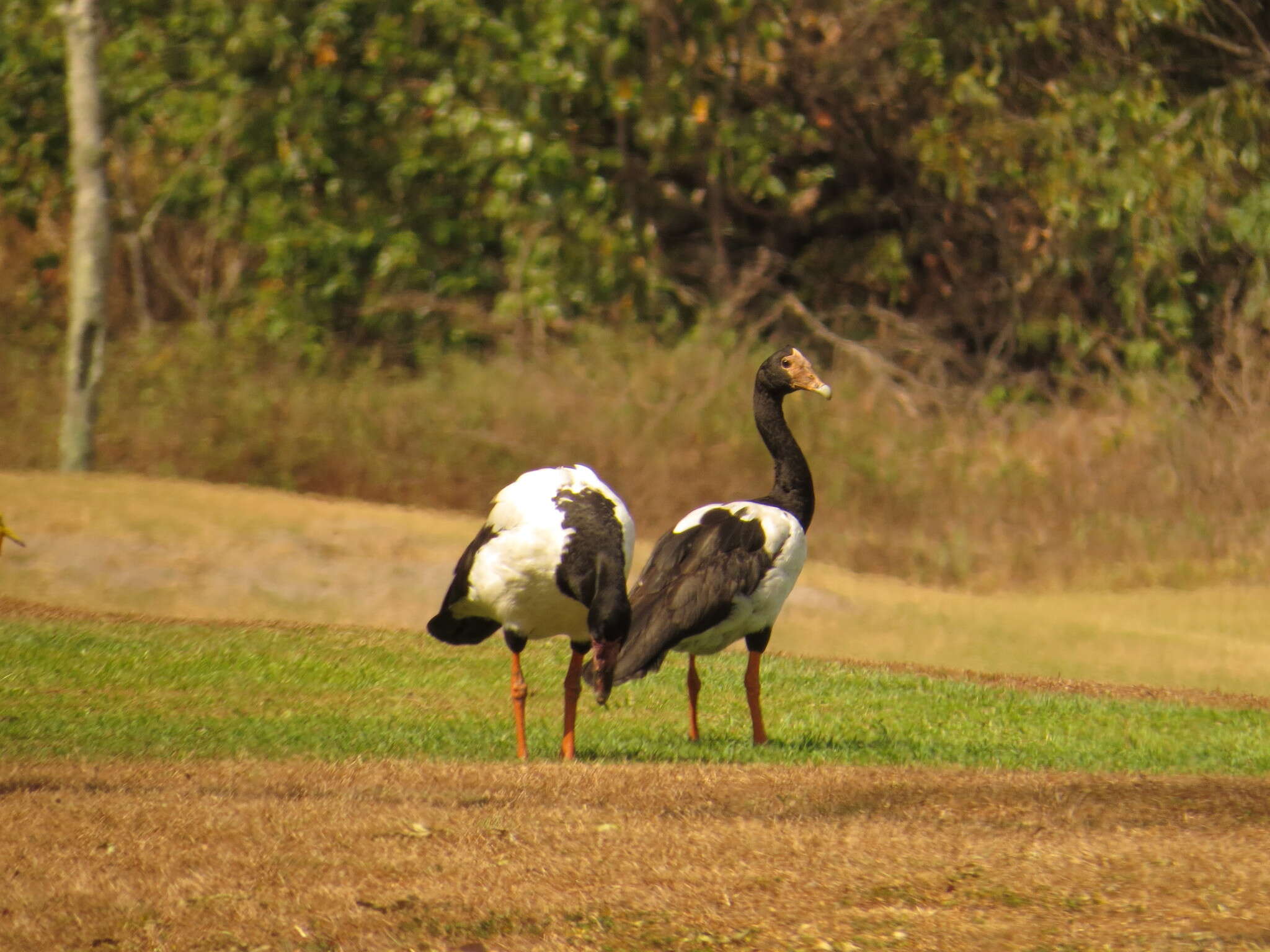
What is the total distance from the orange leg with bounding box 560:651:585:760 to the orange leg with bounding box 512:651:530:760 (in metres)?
0.18

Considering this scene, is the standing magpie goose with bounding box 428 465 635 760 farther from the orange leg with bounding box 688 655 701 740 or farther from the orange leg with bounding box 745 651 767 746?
the orange leg with bounding box 745 651 767 746

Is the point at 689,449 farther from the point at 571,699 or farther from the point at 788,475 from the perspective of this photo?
the point at 571,699

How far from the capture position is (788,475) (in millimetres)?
9156

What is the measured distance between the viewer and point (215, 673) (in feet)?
32.7

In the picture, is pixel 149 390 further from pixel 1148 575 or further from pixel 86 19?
pixel 1148 575

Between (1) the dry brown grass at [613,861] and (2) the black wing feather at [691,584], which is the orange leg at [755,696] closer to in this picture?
(2) the black wing feather at [691,584]

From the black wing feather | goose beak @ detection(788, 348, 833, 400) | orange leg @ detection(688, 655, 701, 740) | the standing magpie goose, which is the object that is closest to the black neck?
goose beak @ detection(788, 348, 833, 400)

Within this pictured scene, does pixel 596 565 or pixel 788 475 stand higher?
pixel 788 475

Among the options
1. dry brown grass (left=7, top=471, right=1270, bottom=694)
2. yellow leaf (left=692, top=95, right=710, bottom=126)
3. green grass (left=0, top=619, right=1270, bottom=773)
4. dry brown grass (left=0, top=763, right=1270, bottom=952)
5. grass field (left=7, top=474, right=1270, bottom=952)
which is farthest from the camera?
yellow leaf (left=692, top=95, right=710, bottom=126)

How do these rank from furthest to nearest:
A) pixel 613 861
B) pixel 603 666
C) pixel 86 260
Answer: pixel 86 260 → pixel 603 666 → pixel 613 861

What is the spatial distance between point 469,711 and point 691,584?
1.81 meters

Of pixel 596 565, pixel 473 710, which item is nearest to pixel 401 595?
pixel 473 710

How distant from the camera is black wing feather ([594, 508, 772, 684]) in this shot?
7859mm

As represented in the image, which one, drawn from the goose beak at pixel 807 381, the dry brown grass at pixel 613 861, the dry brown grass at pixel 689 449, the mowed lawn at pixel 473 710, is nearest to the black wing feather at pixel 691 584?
the mowed lawn at pixel 473 710
